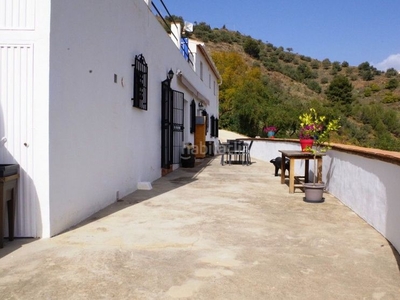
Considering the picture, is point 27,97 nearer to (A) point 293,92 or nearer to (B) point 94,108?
(B) point 94,108

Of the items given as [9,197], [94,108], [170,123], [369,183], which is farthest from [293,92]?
[9,197]

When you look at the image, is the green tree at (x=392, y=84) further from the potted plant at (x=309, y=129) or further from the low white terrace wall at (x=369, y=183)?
the potted plant at (x=309, y=129)

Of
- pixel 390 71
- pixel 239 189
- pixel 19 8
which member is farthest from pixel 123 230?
pixel 390 71

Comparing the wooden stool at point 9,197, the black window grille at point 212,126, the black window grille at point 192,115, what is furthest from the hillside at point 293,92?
the wooden stool at point 9,197

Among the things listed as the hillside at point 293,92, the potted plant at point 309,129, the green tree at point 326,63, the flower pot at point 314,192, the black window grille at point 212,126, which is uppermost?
the green tree at point 326,63

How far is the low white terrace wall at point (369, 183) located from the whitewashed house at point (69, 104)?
3434 millimetres

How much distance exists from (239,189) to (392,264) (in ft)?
13.6

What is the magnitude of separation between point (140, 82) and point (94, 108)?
2.11 m

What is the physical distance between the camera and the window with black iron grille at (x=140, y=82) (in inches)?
255

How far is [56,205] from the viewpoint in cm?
379

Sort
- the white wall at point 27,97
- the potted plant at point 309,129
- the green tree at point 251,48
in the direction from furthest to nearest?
1. the green tree at point 251,48
2. the potted plant at point 309,129
3. the white wall at point 27,97

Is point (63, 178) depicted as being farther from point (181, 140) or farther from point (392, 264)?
point (181, 140)

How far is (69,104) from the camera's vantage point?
4027 mm

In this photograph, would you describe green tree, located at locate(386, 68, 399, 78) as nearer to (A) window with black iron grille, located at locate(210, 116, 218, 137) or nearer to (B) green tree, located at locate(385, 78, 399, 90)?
(B) green tree, located at locate(385, 78, 399, 90)
